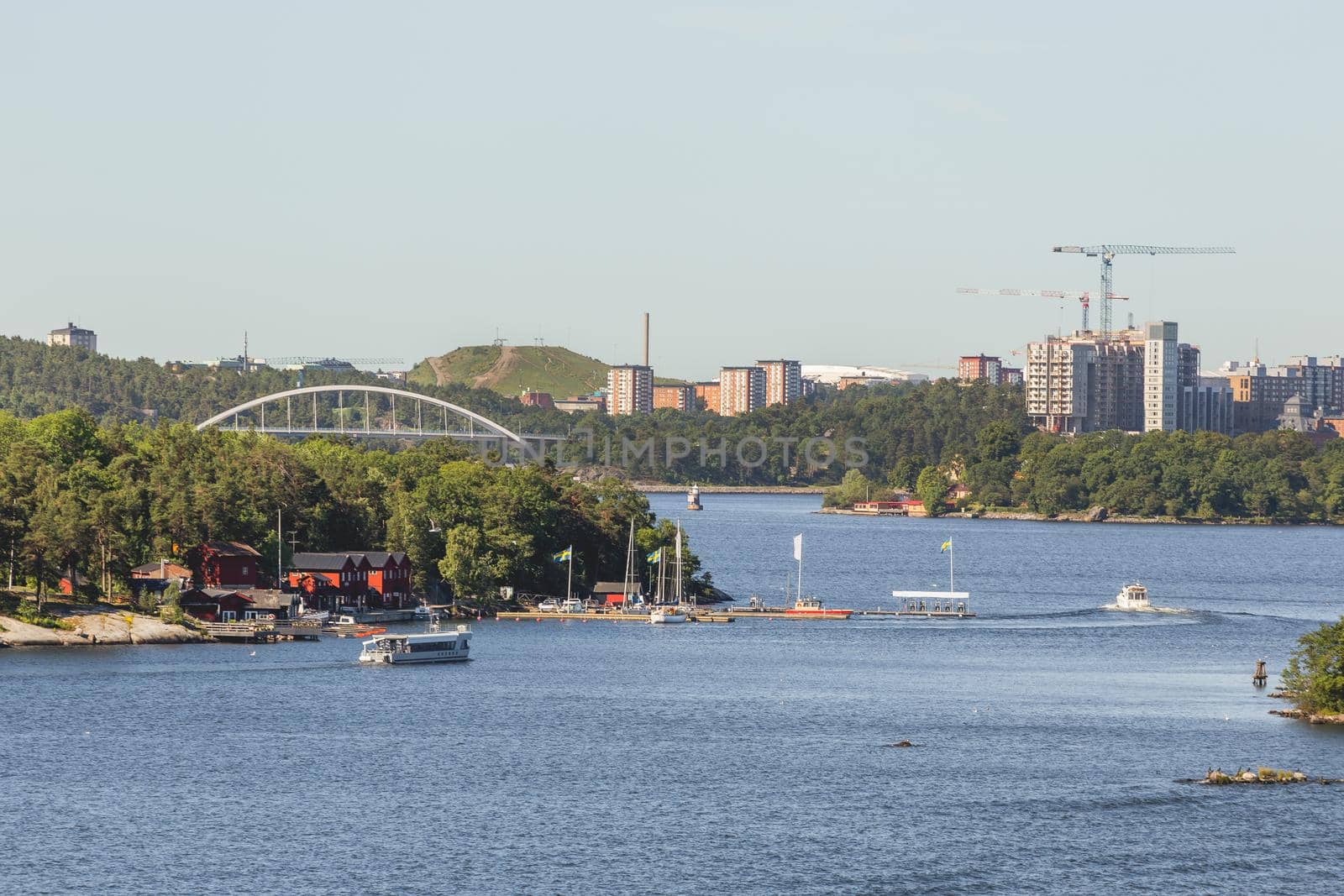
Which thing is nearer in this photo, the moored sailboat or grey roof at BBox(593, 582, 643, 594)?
the moored sailboat

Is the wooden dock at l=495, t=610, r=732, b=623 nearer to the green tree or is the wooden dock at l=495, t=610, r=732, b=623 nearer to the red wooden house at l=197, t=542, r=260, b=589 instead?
the red wooden house at l=197, t=542, r=260, b=589

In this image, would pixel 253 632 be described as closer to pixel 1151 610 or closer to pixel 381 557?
pixel 381 557

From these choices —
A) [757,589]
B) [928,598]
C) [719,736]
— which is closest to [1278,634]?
[928,598]

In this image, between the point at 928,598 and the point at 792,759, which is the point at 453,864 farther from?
the point at 928,598

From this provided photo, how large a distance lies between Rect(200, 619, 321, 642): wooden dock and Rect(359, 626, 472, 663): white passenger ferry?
213 inches

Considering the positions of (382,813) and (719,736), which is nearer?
(382,813)

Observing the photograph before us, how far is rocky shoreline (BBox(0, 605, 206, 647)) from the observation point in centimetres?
7056

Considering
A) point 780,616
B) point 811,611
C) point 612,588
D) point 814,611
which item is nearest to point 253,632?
point 612,588

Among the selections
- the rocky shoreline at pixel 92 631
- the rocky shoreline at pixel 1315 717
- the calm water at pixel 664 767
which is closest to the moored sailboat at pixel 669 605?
the calm water at pixel 664 767

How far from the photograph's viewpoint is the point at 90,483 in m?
82.7

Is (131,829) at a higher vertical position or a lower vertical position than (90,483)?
lower

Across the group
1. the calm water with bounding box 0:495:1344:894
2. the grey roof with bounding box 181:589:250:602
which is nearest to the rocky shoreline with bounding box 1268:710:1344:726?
the calm water with bounding box 0:495:1344:894

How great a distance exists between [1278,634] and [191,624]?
46.8 metres

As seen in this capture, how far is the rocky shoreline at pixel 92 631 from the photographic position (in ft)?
232
